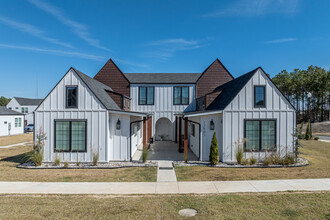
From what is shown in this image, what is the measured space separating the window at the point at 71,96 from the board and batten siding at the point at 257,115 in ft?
31.0

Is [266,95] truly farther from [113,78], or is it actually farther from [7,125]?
[7,125]

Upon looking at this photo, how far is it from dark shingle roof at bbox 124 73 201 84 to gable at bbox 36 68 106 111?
1131 centimetres

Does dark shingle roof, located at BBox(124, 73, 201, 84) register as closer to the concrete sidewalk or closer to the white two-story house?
the white two-story house

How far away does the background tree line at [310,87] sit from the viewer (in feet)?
152

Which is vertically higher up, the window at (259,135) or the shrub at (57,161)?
the window at (259,135)

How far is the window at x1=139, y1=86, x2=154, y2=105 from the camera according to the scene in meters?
23.6

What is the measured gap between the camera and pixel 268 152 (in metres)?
12.7

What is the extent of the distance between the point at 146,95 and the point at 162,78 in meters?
3.08

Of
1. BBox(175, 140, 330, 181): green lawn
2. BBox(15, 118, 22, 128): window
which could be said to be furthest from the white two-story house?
BBox(15, 118, 22, 128): window

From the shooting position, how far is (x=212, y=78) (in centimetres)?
2381

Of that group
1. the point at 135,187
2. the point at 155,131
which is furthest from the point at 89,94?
the point at 155,131

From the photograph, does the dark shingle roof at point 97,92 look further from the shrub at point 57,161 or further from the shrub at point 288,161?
the shrub at point 288,161

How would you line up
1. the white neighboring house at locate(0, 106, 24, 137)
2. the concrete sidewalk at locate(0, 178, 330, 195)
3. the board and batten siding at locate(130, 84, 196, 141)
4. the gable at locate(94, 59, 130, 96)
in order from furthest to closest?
the white neighboring house at locate(0, 106, 24, 137)
the board and batten siding at locate(130, 84, 196, 141)
the gable at locate(94, 59, 130, 96)
the concrete sidewalk at locate(0, 178, 330, 195)

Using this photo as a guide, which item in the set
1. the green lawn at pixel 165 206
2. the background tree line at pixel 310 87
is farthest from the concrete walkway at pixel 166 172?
the background tree line at pixel 310 87
